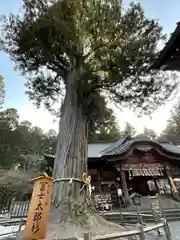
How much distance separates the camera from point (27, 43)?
695 centimetres

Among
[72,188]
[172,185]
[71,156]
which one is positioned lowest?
[72,188]

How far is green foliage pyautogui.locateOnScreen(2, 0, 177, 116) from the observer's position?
6.66 m

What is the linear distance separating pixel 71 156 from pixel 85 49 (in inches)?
167

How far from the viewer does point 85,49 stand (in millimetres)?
7102

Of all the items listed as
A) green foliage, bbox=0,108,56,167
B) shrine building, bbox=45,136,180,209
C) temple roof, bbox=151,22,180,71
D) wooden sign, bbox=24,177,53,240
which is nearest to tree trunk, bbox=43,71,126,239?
wooden sign, bbox=24,177,53,240

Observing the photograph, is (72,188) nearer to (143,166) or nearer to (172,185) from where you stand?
(143,166)

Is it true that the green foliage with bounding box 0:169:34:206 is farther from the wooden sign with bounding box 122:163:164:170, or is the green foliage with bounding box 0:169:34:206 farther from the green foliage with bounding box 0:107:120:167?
the wooden sign with bounding box 122:163:164:170

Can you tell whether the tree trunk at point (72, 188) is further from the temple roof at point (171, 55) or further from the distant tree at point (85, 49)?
the temple roof at point (171, 55)

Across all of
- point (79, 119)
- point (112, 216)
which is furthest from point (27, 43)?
point (112, 216)

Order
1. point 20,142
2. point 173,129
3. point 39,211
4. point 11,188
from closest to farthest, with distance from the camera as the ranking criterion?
point 39,211, point 11,188, point 20,142, point 173,129

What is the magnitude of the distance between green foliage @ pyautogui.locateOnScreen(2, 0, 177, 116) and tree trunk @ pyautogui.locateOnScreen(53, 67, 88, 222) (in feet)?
1.39

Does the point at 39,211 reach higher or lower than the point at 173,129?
lower

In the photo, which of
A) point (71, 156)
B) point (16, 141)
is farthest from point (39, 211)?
point (16, 141)

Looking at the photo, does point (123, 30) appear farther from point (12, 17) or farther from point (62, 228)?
point (62, 228)
